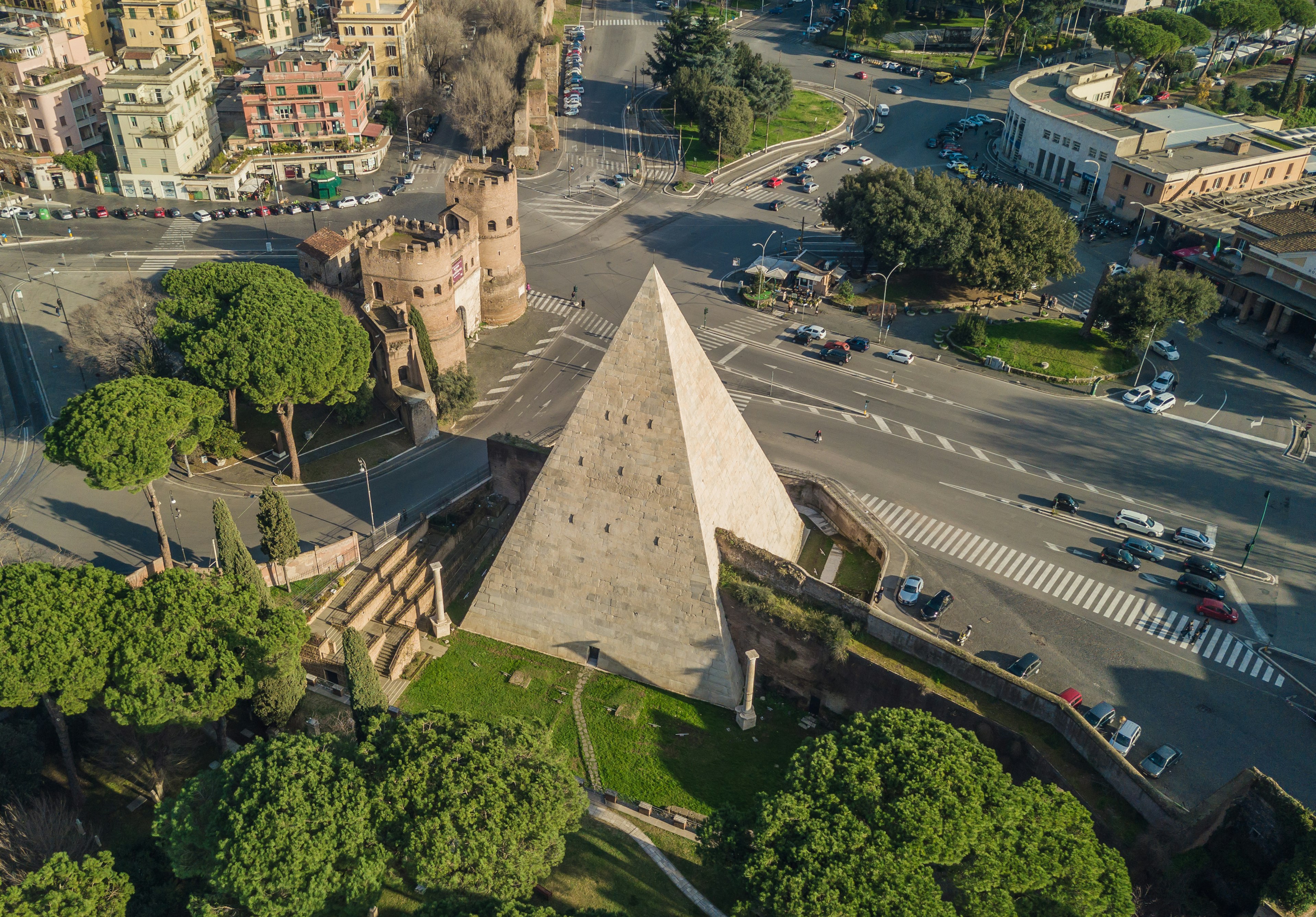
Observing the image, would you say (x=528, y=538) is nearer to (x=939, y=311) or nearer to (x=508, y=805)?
(x=508, y=805)

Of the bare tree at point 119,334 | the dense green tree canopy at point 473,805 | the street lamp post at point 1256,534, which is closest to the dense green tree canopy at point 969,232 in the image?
the street lamp post at point 1256,534

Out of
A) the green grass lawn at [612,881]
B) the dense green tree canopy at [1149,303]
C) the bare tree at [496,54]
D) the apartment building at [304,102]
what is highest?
the bare tree at [496,54]

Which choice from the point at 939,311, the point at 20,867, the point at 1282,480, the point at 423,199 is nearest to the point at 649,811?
the point at 20,867

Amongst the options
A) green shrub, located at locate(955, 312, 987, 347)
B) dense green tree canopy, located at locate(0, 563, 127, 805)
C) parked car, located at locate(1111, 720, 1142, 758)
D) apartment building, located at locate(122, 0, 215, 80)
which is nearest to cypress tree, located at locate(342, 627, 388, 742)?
dense green tree canopy, located at locate(0, 563, 127, 805)

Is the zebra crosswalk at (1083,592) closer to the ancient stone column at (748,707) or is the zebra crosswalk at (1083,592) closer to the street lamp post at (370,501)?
the ancient stone column at (748,707)

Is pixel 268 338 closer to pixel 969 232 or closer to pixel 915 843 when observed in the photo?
pixel 915 843

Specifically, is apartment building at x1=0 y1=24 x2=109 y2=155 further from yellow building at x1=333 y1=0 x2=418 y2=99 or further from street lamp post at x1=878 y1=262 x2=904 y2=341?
street lamp post at x1=878 y1=262 x2=904 y2=341
